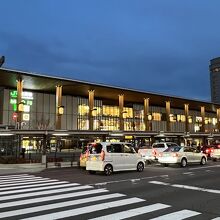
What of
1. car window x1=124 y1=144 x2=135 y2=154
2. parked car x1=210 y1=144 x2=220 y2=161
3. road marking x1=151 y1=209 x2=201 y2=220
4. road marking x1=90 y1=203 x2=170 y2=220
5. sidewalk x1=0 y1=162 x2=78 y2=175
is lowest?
road marking x1=151 y1=209 x2=201 y2=220

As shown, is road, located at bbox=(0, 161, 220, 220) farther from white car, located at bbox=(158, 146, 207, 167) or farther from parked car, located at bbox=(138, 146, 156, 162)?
parked car, located at bbox=(138, 146, 156, 162)

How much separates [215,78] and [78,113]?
97306mm

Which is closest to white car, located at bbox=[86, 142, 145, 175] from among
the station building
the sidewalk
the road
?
the road

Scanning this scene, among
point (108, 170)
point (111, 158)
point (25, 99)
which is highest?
point (25, 99)

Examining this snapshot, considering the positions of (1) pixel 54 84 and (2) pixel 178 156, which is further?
(1) pixel 54 84

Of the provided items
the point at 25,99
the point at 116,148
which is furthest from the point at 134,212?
the point at 25,99

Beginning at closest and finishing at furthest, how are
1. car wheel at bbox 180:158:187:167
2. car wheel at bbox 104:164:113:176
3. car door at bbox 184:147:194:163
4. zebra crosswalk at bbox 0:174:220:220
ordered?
zebra crosswalk at bbox 0:174:220:220
car wheel at bbox 104:164:113:176
car wheel at bbox 180:158:187:167
car door at bbox 184:147:194:163

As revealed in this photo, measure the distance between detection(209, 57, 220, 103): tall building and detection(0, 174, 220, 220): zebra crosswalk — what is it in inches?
5455

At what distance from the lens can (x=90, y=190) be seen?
1279cm

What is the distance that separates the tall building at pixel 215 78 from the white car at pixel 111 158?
12981cm

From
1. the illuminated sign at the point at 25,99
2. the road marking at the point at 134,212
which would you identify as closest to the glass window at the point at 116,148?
the road marking at the point at 134,212

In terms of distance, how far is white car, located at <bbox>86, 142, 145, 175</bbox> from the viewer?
1864 centimetres

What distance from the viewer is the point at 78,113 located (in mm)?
65500

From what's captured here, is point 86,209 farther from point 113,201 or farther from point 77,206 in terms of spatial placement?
point 113,201
